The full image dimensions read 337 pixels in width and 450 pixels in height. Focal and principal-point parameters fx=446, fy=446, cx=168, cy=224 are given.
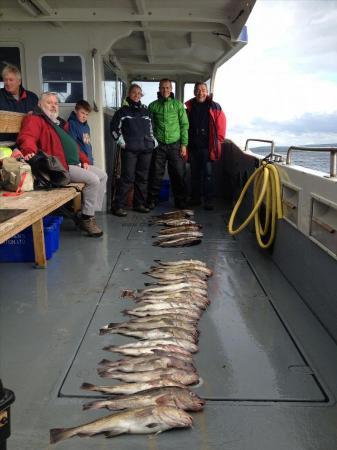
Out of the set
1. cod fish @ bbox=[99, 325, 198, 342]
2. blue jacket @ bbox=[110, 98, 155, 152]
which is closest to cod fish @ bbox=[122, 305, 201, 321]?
cod fish @ bbox=[99, 325, 198, 342]

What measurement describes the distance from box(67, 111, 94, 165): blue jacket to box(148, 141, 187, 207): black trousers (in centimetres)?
136

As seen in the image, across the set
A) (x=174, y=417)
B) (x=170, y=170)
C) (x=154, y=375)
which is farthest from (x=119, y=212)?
(x=174, y=417)

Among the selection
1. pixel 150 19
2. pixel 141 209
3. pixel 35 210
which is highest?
pixel 150 19

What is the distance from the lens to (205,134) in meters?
7.32

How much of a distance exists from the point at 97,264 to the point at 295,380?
2.56 metres

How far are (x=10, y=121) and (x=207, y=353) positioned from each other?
3.01 m

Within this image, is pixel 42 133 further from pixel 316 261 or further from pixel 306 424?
pixel 306 424

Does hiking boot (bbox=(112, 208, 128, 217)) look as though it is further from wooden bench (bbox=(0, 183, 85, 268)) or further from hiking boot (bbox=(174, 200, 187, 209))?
wooden bench (bbox=(0, 183, 85, 268))

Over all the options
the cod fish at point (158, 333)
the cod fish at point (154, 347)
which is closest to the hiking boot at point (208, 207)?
the cod fish at point (158, 333)

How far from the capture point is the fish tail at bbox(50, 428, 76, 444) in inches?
78.0

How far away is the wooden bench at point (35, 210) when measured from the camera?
2590 mm

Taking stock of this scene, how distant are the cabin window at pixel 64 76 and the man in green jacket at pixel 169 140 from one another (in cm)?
123

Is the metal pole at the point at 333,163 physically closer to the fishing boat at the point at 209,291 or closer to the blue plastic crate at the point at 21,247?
the fishing boat at the point at 209,291

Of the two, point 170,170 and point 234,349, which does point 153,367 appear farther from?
point 170,170
